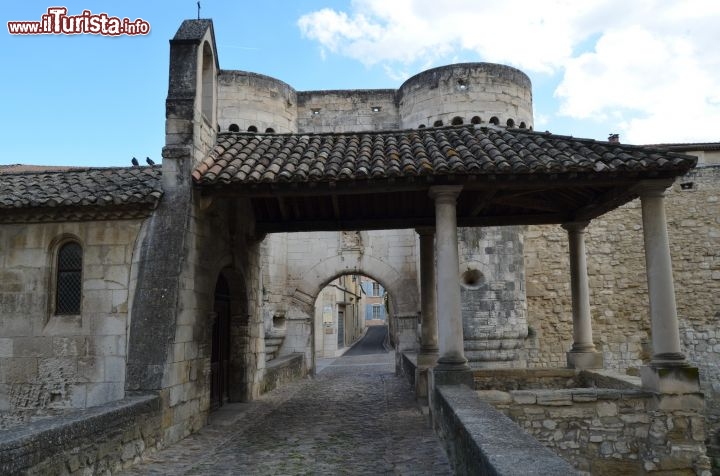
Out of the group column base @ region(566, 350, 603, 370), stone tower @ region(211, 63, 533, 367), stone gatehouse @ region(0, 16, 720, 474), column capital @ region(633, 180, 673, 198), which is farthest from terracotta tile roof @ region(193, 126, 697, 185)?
stone tower @ region(211, 63, 533, 367)

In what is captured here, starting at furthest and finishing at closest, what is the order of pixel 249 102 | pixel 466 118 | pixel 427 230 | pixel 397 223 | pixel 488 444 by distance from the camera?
pixel 249 102
pixel 466 118
pixel 427 230
pixel 397 223
pixel 488 444

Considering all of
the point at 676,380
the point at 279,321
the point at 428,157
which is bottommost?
the point at 676,380

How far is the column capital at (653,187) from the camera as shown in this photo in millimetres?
7711

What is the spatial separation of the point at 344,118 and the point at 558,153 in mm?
10783

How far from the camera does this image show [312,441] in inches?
292

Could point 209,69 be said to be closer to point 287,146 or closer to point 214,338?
point 287,146

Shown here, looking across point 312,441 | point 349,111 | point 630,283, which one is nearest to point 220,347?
point 312,441

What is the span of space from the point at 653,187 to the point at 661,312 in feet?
5.43

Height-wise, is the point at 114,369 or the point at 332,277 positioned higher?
the point at 332,277

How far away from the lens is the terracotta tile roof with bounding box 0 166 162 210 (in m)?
7.67

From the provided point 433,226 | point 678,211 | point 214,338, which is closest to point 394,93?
point 433,226

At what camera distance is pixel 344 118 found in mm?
17875

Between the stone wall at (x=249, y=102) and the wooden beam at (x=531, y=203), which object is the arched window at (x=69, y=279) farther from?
the stone wall at (x=249, y=102)

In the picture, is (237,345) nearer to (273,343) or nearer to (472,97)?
(273,343)
